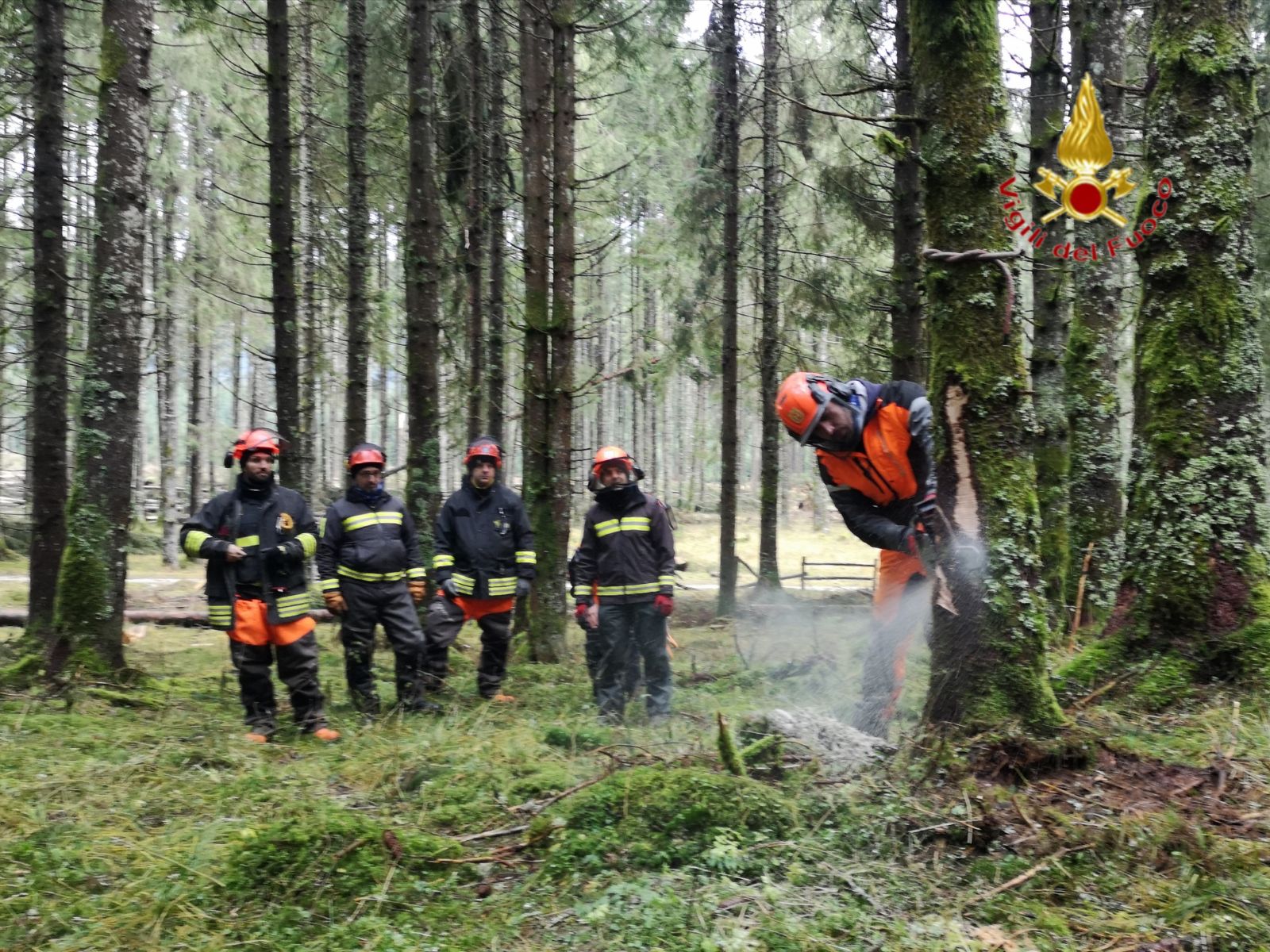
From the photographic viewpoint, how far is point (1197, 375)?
187 inches

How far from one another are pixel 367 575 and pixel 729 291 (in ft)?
30.6

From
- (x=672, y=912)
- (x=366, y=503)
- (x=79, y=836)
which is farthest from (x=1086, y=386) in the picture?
(x=79, y=836)

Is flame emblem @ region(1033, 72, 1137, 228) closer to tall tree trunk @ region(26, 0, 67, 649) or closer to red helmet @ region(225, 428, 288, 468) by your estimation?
red helmet @ region(225, 428, 288, 468)

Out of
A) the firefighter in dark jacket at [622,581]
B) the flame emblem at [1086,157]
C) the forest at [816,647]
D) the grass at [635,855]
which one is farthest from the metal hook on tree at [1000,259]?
the firefighter in dark jacket at [622,581]

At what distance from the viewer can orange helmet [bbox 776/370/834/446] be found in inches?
197

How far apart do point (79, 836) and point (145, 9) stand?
665 centimetres

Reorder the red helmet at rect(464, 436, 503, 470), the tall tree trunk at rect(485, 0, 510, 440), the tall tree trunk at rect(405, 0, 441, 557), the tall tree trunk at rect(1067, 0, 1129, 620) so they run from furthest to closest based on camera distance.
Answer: the tall tree trunk at rect(485, 0, 510, 440) → the tall tree trunk at rect(405, 0, 441, 557) → the tall tree trunk at rect(1067, 0, 1129, 620) → the red helmet at rect(464, 436, 503, 470)

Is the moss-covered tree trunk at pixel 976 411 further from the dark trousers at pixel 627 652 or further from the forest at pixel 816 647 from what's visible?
the dark trousers at pixel 627 652

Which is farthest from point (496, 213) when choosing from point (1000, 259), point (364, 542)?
point (1000, 259)

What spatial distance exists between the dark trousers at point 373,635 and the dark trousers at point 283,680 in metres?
0.77

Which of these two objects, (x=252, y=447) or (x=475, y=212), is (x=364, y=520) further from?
(x=475, y=212)

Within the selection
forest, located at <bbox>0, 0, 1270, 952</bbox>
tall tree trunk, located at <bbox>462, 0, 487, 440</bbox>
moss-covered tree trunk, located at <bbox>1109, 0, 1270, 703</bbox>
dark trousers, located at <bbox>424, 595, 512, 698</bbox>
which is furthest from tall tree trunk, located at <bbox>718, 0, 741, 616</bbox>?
moss-covered tree trunk, located at <bbox>1109, 0, 1270, 703</bbox>

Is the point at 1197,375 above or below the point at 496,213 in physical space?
below

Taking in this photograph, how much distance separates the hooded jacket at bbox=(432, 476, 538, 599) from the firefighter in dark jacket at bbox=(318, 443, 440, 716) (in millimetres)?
427
